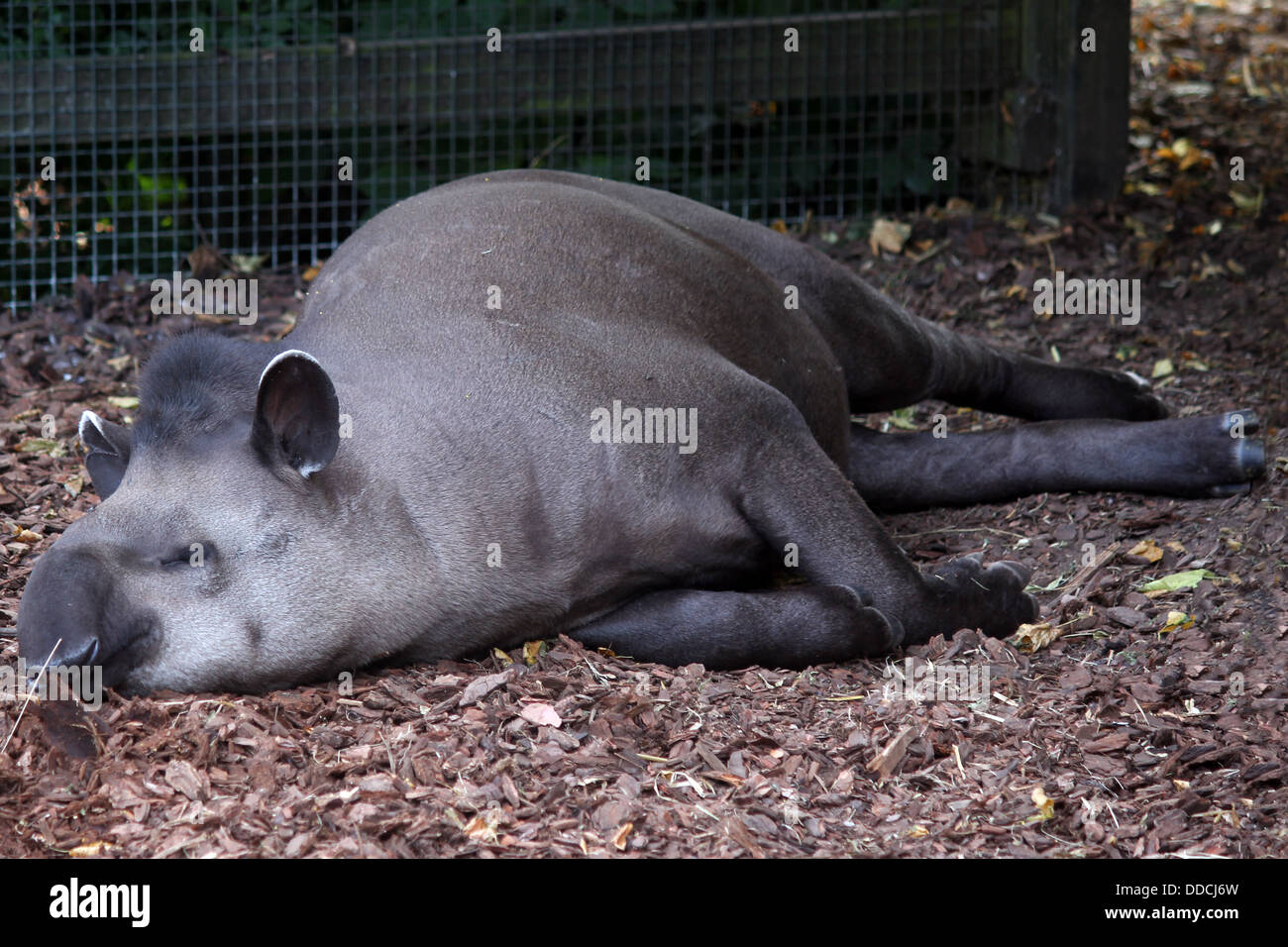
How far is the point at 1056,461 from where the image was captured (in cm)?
484

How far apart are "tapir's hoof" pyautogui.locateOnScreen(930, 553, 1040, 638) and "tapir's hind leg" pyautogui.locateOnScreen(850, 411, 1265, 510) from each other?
0.87 metres

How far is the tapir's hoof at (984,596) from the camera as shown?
3.88m

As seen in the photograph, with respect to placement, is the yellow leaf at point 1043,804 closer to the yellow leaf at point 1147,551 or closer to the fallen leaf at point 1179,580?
the fallen leaf at point 1179,580

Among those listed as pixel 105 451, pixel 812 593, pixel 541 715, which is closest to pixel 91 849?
pixel 541 715

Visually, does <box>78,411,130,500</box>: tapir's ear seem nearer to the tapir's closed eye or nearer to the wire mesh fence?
the tapir's closed eye

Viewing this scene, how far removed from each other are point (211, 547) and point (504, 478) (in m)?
0.70

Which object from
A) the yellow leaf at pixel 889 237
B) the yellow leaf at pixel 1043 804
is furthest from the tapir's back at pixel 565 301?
the yellow leaf at pixel 889 237

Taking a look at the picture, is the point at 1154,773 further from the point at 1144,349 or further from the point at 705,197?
the point at 705,197

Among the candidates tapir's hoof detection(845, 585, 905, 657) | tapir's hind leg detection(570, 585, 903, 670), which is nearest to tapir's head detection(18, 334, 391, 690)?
tapir's hind leg detection(570, 585, 903, 670)

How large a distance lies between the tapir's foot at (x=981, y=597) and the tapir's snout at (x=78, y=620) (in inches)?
74.9

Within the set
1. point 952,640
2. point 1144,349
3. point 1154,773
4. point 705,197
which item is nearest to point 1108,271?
point 1144,349

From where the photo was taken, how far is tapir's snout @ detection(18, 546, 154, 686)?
2963 mm

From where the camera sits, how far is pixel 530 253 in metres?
4.20

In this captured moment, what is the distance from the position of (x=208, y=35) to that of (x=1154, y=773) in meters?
5.47
